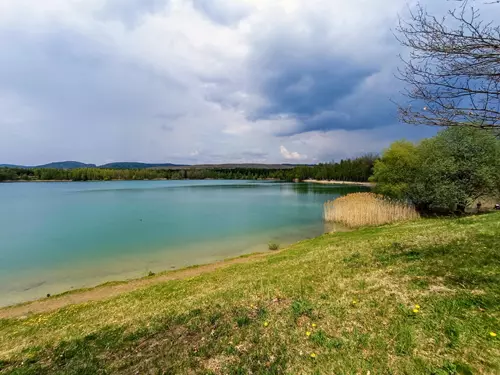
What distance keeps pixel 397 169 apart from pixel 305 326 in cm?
2531

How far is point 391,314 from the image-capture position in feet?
12.9

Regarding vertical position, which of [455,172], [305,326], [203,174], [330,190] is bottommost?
[330,190]

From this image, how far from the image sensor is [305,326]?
3947 millimetres

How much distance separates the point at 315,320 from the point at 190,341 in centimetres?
187

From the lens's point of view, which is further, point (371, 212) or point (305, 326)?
point (371, 212)

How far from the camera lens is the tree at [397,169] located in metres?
24.0

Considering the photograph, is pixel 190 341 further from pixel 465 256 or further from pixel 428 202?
pixel 428 202

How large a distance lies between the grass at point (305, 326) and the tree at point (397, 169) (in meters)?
18.9

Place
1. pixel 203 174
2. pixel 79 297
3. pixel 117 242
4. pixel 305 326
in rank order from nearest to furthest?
1. pixel 305 326
2. pixel 79 297
3. pixel 117 242
4. pixel 203 174

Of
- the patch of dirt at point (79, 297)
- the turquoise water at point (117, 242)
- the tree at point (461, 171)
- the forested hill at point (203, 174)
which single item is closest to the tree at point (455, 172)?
the tree at point (461, 171)

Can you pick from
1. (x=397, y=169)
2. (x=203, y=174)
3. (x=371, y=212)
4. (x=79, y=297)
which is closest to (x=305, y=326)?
(x=79, y=297)

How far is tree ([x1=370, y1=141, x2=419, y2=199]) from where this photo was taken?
944 inches

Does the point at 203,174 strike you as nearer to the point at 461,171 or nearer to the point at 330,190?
the point at 330,190

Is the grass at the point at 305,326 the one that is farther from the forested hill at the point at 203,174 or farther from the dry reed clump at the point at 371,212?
the forested hill at the point at 203,174
